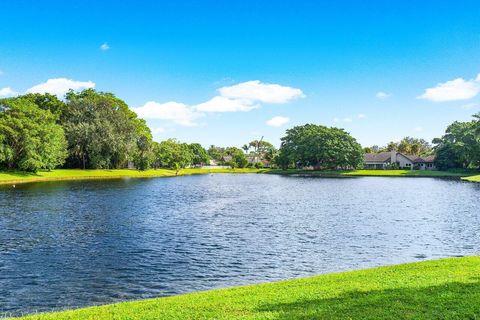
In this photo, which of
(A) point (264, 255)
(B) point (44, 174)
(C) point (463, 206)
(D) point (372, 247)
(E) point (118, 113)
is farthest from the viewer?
(E) point (118, 113)

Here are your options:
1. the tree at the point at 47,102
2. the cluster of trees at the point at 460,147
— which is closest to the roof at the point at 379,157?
the cluster of trees at the point at 460,147

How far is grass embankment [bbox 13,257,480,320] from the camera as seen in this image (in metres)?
9.21

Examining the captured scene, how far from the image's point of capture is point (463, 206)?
42.1 meters

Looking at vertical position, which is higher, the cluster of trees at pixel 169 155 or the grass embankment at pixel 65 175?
the cluster of trees at pixel 169 155

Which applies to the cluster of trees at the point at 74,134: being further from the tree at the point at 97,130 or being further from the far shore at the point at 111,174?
the far shore at the point at 111,174

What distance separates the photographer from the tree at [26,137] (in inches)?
3000

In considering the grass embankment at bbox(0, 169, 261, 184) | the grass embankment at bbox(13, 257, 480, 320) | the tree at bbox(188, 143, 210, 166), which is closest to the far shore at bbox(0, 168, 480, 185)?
the grass embankment at bbox(0, 169, 261, 184)

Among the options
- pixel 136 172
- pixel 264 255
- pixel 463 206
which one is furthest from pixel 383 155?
pixel 264 255

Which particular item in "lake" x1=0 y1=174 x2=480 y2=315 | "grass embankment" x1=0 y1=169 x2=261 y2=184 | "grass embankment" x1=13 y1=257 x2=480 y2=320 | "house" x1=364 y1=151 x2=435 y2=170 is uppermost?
"house" x1=364 y1=151 x2=435 y2=170

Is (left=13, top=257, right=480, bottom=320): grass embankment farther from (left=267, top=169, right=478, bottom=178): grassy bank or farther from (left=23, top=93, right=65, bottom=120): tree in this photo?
(left=267, top=169, right=478, bottom=178): grassy bank

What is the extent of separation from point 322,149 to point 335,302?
123473 mm

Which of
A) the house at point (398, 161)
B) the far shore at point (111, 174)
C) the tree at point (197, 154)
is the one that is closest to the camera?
the far shore at point (111, 174)

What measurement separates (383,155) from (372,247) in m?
143

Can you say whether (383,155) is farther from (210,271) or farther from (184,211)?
(210,271)
